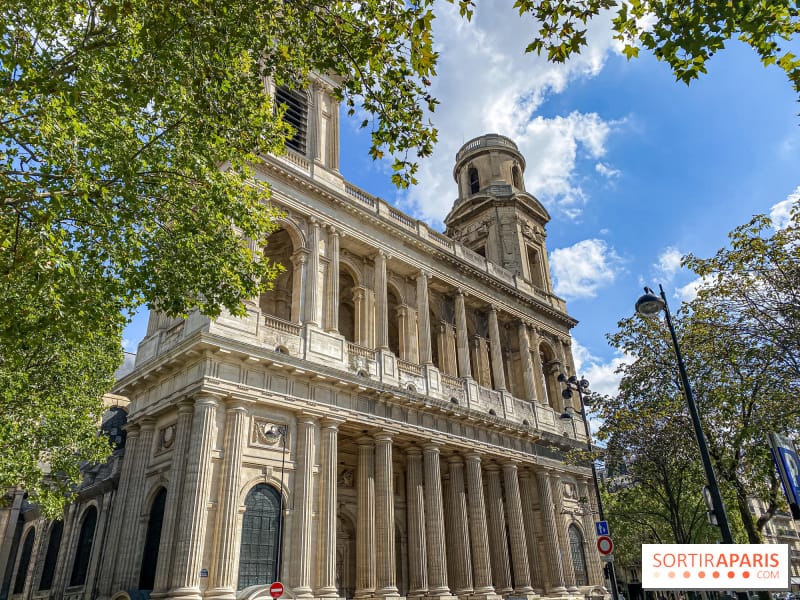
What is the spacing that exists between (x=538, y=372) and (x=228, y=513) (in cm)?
1984

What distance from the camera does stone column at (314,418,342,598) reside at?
51.4 feet

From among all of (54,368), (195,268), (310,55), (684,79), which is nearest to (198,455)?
(195,268)

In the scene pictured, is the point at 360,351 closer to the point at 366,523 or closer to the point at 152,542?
the point at 366,523

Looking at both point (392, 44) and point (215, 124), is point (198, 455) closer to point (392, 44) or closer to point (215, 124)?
point (215, 124)

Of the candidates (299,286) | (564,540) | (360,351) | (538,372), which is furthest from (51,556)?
(538,372)

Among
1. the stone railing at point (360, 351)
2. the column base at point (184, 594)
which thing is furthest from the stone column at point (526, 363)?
the column base at point (184, 594)

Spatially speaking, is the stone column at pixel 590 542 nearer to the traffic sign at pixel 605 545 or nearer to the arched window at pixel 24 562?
the traffic sign at pixel 605 545

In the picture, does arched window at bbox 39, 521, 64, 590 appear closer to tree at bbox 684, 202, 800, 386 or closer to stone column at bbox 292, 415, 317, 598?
stone column at bbox 292, 415, 317, 598

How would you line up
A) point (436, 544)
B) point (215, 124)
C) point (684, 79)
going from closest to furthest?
point (684, 79), point (215, 124), point (436, 544)

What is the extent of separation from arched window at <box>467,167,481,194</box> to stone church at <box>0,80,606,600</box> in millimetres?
8381

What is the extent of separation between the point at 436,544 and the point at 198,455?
31.3 ft

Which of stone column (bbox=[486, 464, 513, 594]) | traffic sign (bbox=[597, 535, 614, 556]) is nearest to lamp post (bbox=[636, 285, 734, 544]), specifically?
traffic sign (bbox=[597, 535, 614, 556])

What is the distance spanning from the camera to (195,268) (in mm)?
11352

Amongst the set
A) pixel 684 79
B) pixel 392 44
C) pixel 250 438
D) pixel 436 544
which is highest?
pixel 392 44
